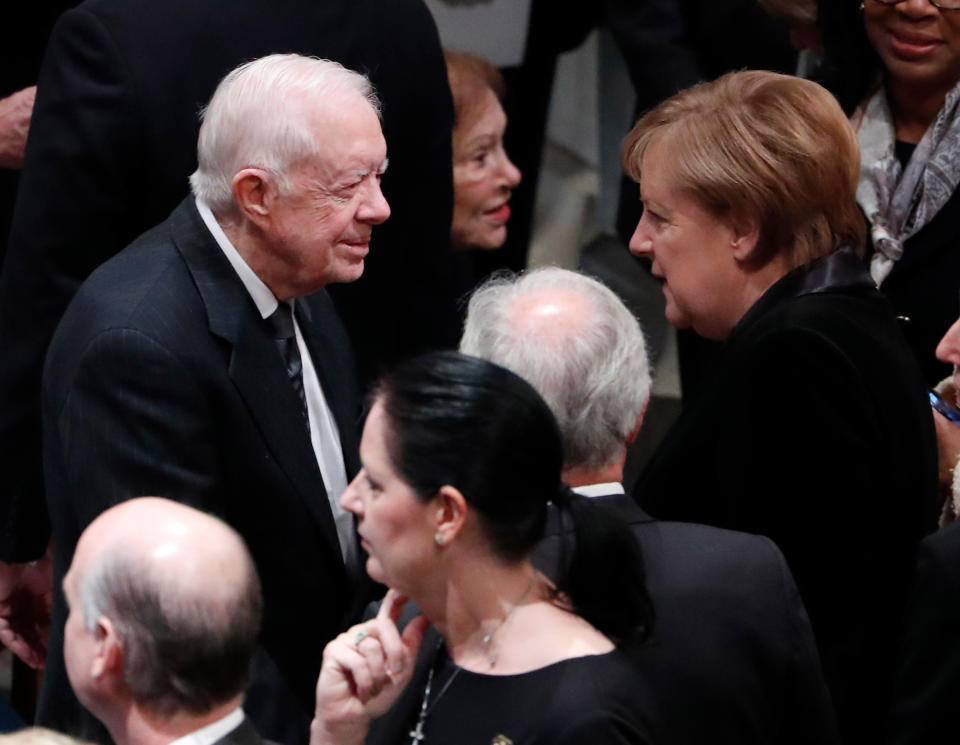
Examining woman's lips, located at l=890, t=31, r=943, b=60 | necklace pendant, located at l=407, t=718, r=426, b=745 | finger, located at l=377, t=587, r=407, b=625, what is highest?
woman's lips, located at l=890, t=31, r=943, b=60

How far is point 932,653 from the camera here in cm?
237

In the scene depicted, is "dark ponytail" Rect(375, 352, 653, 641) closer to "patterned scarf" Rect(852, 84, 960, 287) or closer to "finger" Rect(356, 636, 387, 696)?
"finger" Rect(356, 636, 387, 696)

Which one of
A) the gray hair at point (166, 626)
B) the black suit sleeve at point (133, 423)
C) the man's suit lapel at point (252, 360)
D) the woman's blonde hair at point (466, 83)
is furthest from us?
the woman's blonde hair at point (466, 83)

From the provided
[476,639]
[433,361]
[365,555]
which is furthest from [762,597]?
[365,555]

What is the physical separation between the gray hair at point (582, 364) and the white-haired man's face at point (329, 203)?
416 millimetres

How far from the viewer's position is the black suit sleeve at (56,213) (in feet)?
10.2

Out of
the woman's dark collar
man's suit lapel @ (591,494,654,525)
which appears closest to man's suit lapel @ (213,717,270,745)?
man's suit lapel @ (591,494,654,525)

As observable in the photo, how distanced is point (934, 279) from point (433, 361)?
1810mm

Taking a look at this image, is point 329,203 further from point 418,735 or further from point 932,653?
point 932,653

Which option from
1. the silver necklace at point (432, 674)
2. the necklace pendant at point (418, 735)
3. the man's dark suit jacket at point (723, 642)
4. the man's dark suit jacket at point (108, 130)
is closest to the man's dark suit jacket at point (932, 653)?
the man's dark suit jacket at point (723, 642)

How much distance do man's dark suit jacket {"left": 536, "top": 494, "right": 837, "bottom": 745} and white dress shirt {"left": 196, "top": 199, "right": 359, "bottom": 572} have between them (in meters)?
0.71

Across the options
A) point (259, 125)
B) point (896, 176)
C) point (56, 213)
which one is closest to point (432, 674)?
point (259, 125)

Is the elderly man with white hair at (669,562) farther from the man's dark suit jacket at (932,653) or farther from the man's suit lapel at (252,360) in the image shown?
the man's suit lapel at (252,360)

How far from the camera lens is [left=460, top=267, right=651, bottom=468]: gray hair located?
247cm
